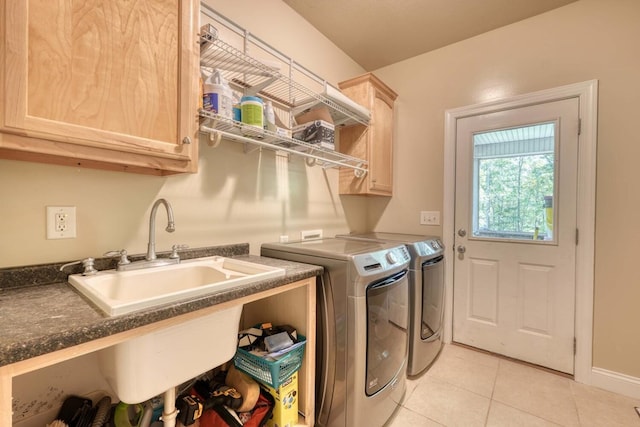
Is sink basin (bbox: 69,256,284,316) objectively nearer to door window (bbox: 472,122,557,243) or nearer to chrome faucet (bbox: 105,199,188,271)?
chrome faucet (bbox: 105,199,188,271)

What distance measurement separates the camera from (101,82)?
85cm

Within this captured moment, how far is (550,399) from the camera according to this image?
1.67 metres

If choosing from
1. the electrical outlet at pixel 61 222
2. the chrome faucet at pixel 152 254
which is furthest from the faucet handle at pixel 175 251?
the electrical outlet at pixel 61 222

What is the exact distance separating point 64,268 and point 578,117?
2979mm

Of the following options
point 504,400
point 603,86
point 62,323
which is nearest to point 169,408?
point 62,323

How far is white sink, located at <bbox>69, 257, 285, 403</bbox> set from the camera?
80 cm

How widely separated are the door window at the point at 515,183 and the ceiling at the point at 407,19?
817mm

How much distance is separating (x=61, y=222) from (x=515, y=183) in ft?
8.93

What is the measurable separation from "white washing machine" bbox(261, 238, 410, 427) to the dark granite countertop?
30 cm

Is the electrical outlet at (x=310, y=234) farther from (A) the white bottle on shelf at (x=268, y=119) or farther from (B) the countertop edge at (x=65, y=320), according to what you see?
(B) the countertop edge at (x=65, y=320)

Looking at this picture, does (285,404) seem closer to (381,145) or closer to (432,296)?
(432,296)

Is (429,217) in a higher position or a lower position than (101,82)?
lower

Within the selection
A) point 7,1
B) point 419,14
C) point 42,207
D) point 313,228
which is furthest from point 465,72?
point 42,207

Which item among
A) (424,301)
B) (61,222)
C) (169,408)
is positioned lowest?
(169,408)
